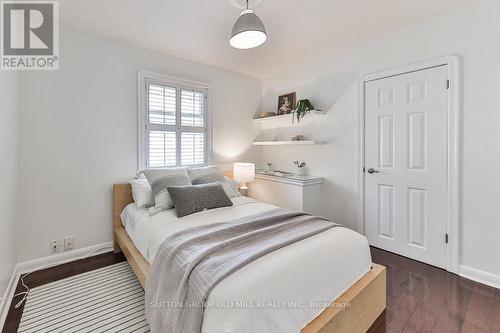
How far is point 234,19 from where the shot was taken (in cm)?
236

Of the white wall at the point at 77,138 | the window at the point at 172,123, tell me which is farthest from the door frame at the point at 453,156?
the white wall at the point at 77,138

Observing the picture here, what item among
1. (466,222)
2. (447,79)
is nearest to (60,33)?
(447,79)

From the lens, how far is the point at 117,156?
280 centimetres

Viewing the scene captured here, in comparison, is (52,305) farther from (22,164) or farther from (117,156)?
(117,156)

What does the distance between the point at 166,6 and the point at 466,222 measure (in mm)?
3433

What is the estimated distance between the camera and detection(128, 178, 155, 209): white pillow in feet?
8.20

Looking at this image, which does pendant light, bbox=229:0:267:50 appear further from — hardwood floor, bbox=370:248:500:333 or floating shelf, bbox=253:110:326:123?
hardwood floor, bbox=370:248:500:333

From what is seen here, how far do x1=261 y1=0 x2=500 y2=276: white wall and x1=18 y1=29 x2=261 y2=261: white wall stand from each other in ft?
7.74

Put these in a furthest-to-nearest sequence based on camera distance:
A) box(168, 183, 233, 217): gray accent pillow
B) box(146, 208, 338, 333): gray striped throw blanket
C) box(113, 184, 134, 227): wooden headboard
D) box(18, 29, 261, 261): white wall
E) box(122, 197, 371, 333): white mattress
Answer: box(113, 184, 134, 227): wooden headboard < box(18, 29, 261, 261): white wall < box(168, 183, 233, 217): gray accent pillow < box(146, 208, 338, 333): gray striped throw blanket < box(122, 197, 371, 333): white mattress

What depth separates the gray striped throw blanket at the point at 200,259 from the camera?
119cm

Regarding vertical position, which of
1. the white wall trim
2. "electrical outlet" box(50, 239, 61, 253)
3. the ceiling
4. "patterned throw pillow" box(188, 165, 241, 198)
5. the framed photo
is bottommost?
the white wall trim

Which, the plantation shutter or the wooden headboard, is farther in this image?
the plantation shutter

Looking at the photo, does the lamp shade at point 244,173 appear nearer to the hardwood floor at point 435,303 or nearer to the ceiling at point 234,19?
the ceiling at point 234,19

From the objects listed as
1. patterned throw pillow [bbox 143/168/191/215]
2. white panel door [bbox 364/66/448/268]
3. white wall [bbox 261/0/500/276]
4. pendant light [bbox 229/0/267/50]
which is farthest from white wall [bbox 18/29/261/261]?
white panel door [bbox 364/66/448/268]
